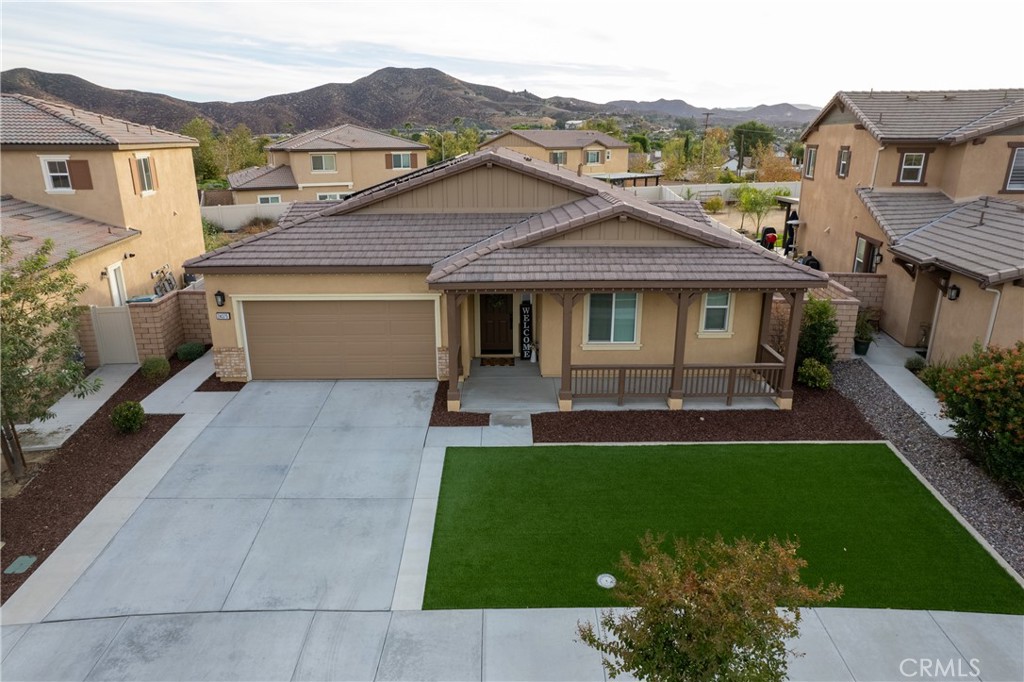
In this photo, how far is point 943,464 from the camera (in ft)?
37.0

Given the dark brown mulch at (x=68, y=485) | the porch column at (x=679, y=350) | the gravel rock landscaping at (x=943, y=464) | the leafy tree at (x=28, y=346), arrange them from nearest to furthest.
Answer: the dark brown mulch at (x=68, y=485) → the gravel rock landscaping at (x=943, y=464) → the leafy tree at (x=28, y=346) → the porch column at (x=679, y=350)

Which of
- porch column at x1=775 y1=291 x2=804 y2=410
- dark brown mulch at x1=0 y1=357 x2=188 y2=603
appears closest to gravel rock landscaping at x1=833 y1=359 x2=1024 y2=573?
porch column at x1=775 y1=291 x2=804 y2=410

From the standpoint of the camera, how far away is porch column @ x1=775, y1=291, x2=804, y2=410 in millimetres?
12969

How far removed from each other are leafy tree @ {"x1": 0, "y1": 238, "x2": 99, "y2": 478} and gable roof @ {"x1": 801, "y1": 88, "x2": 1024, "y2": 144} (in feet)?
68.6

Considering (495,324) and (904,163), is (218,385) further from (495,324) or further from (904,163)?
(904,163)

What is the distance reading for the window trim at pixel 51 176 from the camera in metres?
18.3

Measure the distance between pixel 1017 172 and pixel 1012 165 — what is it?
25cm

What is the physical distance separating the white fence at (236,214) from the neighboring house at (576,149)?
22.5 m

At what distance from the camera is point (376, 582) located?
845cm

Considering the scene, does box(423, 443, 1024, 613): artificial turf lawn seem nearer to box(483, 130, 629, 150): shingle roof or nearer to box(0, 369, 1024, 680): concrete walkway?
box(0, 369, 1024, 680): concrete walkway

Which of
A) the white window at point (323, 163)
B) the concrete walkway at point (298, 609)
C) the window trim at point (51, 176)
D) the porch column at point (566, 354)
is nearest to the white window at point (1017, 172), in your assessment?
the porch column at point (566, 354)

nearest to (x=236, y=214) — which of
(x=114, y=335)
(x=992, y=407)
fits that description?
(x=114, y=335)

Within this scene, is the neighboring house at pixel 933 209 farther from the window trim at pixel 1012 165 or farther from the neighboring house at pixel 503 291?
the neighboring house at pixel 503 291

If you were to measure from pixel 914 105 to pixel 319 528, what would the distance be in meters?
21.9
